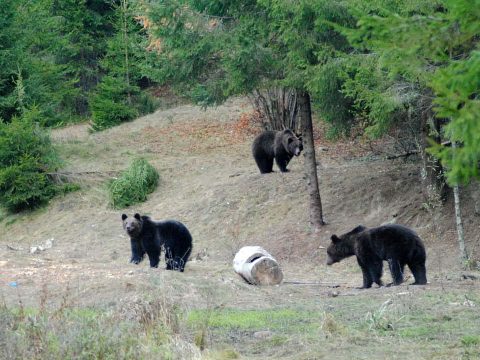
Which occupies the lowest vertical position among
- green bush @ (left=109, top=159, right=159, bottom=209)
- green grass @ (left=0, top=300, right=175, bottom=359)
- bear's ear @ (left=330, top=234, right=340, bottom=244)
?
green bush @ (left=109, top=159, right=159, bottom=209)

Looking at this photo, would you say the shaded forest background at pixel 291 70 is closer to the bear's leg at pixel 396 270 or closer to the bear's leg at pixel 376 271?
the bear's leg at pixel 396 270

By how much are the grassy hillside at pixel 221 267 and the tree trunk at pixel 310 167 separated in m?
0.52

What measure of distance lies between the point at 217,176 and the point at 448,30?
22881 mm

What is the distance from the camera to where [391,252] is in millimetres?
15141

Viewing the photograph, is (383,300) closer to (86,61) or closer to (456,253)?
(456,253)

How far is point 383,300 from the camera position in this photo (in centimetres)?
1343

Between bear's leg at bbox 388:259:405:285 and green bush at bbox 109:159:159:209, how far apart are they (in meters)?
14.7

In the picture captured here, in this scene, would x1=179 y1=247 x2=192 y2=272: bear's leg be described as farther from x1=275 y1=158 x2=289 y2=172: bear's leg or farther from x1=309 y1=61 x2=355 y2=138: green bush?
x1=275 y1=158 x2=289 y2=172: bear's leg

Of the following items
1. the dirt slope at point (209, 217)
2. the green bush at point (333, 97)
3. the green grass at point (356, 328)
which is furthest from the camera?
the green bush at point (333, 97)

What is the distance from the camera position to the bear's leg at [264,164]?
27.2m

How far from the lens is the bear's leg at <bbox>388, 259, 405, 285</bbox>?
15219 millimetres

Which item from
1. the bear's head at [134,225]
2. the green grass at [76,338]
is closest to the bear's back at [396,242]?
the bear's head at [134,225]

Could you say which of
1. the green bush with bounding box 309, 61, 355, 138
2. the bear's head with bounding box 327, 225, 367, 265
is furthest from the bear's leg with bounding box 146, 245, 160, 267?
the green bush with bounding box 309, 61, 355, 138

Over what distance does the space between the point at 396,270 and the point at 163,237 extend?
4.64 m
